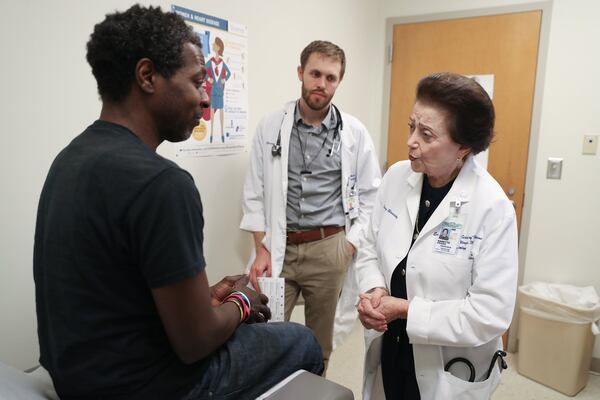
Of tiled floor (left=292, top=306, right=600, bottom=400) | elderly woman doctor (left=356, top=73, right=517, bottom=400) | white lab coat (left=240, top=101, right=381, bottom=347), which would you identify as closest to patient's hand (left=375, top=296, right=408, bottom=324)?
elderly woman doctor (left=356, top=73, right=517, bottom=400)

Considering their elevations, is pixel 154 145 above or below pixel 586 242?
above

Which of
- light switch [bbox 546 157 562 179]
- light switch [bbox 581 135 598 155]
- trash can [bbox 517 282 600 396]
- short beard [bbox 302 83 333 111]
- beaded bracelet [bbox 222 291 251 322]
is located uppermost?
short beard [bbox 302 83 333 111]

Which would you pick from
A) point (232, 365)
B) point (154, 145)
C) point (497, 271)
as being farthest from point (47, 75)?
point (497, 271)

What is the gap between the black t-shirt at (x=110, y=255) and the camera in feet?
2.42

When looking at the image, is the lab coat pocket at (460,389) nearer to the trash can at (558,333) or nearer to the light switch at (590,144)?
the trash can at (558,333)

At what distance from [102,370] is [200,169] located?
4.03 ft

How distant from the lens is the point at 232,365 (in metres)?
0.92

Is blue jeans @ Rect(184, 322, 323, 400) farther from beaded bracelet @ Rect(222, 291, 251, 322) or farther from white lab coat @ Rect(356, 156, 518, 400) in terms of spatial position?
white lab coat @ Rect(356, 156, 518, 400)

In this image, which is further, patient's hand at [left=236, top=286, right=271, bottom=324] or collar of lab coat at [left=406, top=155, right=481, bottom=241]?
A: collar of lab coat at [left=406, top=155, right=481, bottom=241]

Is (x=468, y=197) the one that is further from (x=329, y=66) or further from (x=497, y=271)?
(x=329, y=66)

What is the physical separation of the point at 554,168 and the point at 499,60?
779mm

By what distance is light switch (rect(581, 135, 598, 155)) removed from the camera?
2.59 meters

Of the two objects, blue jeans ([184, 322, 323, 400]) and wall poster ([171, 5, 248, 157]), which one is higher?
wall poster ([171, 5, 248, 157])

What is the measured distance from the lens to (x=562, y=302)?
2.60 meters
